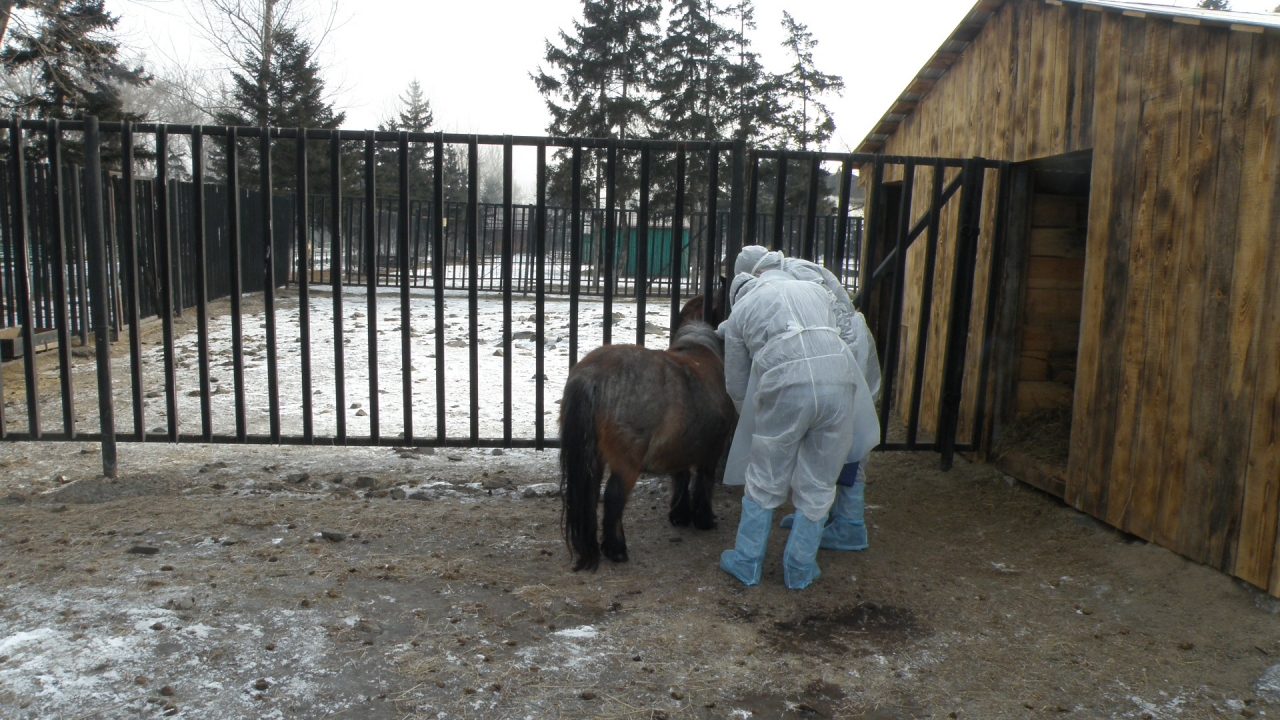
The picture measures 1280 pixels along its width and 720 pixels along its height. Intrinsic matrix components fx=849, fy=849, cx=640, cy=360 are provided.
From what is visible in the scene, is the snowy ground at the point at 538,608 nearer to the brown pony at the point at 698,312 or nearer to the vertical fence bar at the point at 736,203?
the brown pony at the point at 698,312

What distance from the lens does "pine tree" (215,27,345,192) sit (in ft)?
80.6

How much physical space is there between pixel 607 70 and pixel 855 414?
25.9 meters

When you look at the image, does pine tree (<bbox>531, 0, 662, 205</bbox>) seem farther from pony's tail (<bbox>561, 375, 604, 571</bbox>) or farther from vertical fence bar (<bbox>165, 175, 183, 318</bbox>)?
pony's tail (<bbox>561, 375, 604, 571</bbox>)

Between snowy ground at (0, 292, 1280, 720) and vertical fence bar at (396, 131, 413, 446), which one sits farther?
vertical fence bar at (396, 131, 413, 446)

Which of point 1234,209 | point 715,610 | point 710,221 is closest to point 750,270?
point 710,221

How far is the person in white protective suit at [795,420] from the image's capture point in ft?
13.5

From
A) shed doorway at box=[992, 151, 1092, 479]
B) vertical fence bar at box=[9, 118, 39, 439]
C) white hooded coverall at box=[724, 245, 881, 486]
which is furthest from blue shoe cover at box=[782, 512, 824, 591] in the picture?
vertical fence bar at box=[9, 118, 39, 439]

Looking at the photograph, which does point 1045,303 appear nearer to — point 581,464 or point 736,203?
point 736,203

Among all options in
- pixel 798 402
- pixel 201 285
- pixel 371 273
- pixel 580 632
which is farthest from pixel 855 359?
pixel 201 285

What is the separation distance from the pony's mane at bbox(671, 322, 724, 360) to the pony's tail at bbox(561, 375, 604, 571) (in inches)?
37.8

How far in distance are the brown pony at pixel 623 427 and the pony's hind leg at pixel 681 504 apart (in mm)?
422

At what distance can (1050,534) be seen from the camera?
5.07 meters

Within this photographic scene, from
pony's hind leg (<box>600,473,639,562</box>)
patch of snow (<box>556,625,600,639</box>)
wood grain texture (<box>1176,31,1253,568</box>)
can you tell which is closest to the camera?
patch of snow (<box>556,625,600,639</box>)

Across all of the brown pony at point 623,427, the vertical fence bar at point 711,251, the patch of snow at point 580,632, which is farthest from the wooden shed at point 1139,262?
the patch of snow at point 580,632
